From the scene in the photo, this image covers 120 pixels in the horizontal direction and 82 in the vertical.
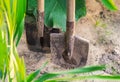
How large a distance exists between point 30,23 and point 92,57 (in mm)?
429

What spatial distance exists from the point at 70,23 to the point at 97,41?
40 centimetres

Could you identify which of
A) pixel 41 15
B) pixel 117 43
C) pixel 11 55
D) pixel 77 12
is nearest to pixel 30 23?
pixel 41 15

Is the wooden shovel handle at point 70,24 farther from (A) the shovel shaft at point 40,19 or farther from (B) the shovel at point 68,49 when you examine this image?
(A) the shovel shaft at point 40,19

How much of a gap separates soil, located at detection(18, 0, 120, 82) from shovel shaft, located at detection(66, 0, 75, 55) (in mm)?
154

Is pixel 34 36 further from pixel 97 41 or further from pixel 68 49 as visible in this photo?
pixel 97 41

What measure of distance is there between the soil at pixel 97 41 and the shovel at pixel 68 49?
2.0 inches

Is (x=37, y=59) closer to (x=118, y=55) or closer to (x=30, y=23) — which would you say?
(x=30, y=23)

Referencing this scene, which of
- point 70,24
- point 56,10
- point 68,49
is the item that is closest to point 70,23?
point 70,24

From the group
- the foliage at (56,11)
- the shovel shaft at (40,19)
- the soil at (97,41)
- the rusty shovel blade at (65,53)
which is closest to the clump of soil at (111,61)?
the soil at (97,41)

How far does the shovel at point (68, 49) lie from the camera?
185 cm

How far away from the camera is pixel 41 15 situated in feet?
6.07

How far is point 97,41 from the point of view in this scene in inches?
82.4

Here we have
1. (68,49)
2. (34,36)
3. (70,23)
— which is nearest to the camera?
(70,23)

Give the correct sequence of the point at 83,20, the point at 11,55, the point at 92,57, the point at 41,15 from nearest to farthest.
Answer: the point at 11,55 → the point at 41,15 → the point at 92,57 → the point at 83,20
